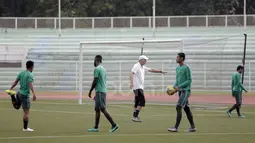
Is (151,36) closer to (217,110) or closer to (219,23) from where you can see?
(219,23)

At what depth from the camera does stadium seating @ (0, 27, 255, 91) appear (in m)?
44.1

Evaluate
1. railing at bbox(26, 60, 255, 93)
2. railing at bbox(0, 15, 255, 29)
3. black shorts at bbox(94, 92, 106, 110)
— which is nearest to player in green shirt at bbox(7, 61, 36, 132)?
black shorts at bbox(94, 92, 106, 110)

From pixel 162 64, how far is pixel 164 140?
93.2ft

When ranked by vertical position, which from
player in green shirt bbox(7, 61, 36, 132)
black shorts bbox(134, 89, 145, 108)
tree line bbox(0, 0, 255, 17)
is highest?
tree line bbox(0, 0, 255, 17)

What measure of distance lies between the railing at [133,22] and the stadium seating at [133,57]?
0.45 meters

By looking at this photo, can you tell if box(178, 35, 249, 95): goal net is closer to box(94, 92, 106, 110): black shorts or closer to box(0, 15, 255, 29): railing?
box(0, 15, 255, 29): railing

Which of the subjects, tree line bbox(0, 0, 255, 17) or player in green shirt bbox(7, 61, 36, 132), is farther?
tree line bbox(0, 0, 255, 17)

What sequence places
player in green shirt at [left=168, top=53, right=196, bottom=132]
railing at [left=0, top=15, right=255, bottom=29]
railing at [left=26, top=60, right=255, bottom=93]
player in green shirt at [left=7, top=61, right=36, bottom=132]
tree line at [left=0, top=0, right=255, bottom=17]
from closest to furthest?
player in green shirt at [left=168, top=53, right=196, bottom=132], player in green shirt at [left=7, top=61, right=36, bottom=132], railing at [left=26, top=60, right=255, bottom=93], railing at [left=0, top=15, right=255, bottom=29], tree line at [left=0, top=0, right=255, bottom=17]

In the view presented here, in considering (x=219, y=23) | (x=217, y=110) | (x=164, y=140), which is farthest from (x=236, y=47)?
(x=164, y=140)

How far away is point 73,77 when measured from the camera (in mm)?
46125

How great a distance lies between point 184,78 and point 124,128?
237 centimetres

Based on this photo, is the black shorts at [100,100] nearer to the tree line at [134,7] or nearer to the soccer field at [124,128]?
the soccer field at [124,128]

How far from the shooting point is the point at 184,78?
1789cm

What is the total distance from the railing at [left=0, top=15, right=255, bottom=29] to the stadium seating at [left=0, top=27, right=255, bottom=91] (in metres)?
0.45
